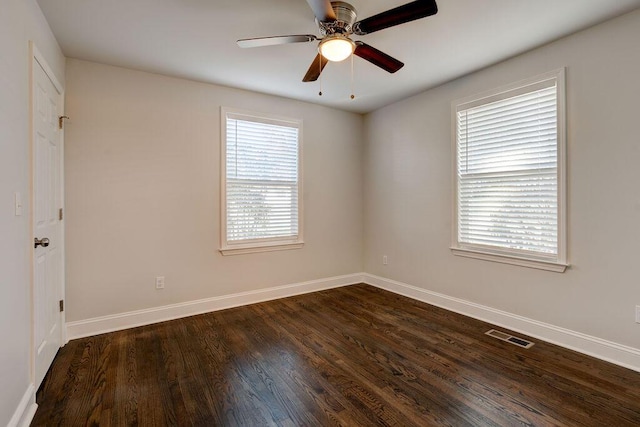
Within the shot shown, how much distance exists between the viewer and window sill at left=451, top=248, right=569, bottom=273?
103 inches

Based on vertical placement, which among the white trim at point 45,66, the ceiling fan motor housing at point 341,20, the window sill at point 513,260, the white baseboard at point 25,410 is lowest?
the white baseboard at point 25,410

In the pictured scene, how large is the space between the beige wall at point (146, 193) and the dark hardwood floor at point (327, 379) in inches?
19.4

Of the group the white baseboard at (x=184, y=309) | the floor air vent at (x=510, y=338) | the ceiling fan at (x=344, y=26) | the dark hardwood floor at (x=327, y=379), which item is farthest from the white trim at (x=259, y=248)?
the floor air vent at (x=510, y=338)

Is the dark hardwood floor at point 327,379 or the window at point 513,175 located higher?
the window at point 513,175

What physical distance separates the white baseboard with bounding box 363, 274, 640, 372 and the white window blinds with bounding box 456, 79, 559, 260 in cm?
63

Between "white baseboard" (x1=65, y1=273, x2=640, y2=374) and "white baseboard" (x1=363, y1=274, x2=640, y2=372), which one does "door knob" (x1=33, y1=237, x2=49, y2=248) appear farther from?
"white baseboard" (x1=363, y1=274, x2=640, y2=372)

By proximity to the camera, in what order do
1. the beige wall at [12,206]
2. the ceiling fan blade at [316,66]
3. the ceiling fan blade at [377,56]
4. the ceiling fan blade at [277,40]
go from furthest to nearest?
the ceiling fan blade at [316,66] < the ceiling fan blade at [377,56] < the ceiling fan blade at [277,40] < the beige wall at [12,206]

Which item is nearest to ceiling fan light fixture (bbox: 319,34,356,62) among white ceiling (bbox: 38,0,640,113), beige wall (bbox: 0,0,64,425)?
white ceiling (bbox: 38,0,640,113)

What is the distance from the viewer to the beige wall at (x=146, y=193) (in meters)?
2.86

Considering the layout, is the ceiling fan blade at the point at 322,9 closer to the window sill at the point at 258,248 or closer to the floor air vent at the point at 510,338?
the window sill at the point at 258,248

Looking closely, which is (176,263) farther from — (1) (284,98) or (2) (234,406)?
(1) (284,98)

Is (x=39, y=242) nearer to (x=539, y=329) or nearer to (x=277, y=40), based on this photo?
(x=277, y=40)

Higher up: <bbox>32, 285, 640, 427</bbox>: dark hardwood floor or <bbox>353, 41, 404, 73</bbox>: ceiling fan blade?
<bbox>353, 41, 404, 73</bbox>: ceiling fan blade

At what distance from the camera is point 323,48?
205 centimetres
